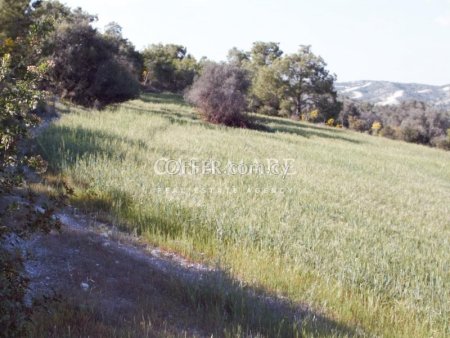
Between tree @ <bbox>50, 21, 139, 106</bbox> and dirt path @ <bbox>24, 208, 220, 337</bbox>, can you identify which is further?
tree @ <bbox>50, 21, 139, 106</bbox>

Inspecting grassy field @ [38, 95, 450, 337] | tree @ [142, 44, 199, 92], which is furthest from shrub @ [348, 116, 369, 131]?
grassy field @ [38, 95, 450, 337]

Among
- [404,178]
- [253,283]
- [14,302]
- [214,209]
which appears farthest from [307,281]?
[404,178]

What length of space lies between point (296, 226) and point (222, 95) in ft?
54.0

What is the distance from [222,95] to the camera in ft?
70.2

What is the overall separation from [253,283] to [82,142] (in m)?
5.75

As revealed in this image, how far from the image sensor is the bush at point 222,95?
834 inches

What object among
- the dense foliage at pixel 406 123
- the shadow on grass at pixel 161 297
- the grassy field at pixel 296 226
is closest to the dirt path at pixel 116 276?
the shadow on grass at pixel 161 297

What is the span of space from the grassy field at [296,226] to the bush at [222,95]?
1071 cm

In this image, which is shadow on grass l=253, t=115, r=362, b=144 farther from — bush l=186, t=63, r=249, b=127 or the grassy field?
the grassy field

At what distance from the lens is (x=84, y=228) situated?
16.2 ft

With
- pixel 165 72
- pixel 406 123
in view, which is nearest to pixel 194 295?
pixel 165 72

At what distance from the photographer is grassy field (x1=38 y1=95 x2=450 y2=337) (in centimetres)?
390

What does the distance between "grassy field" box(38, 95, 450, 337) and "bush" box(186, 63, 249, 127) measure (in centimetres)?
1071

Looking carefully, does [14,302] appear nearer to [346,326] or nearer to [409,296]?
[346,326]
